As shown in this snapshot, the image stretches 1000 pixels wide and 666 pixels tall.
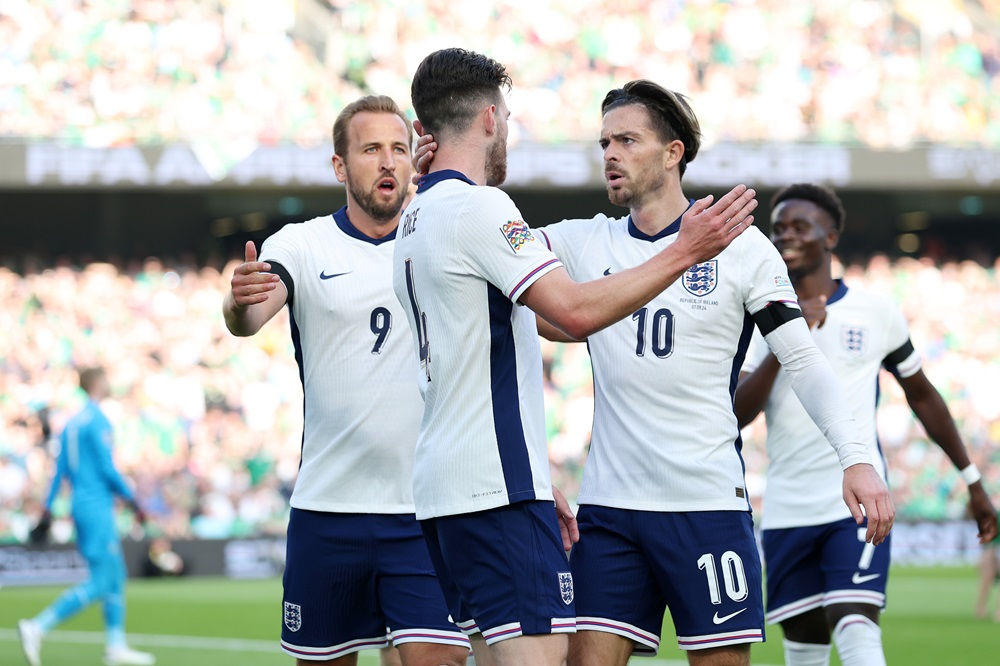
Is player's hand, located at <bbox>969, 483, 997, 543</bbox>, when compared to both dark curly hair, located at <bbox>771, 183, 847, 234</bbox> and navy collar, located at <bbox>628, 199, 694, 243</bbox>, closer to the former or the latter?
dark curly hair, located at <bbox>771, 183, 847, 234</bbox>

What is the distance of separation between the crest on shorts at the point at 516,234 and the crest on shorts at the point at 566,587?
0.93 m

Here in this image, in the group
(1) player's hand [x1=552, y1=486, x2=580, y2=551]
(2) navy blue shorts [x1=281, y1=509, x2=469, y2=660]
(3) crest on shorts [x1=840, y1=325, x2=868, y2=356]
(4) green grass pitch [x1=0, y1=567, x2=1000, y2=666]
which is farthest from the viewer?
(4) green grass pitch [x1=0, y1=567, x2=1000, y2=666]

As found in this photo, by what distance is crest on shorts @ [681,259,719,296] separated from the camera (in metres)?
4.64

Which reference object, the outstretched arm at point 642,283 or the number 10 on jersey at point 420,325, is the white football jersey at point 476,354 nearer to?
the number 10 on jersey at point 420,325

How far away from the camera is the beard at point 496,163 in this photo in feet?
13.4

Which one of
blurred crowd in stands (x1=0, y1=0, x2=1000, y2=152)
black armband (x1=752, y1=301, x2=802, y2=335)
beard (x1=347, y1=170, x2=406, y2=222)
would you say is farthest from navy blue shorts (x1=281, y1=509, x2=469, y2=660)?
blurred crowd in stands (x1=0, y1=0, x2=1000, y2=152)

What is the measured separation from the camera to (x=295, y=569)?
16.8 ft

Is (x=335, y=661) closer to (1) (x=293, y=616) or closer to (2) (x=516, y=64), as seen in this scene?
(1) (x=293, y=616)

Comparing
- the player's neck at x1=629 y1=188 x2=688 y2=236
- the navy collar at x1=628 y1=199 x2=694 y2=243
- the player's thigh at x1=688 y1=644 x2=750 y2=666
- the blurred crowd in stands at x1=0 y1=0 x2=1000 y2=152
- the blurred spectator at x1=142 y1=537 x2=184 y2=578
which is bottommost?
the blurred spectator at x1=142 y1=537 x2=184 y2=578

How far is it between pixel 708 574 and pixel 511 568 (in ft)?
3.28

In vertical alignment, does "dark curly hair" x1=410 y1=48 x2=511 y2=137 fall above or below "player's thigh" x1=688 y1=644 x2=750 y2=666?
above

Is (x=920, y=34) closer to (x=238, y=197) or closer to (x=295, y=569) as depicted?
(x=238, y=197)

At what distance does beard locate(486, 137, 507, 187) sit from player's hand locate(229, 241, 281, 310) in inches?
31.7

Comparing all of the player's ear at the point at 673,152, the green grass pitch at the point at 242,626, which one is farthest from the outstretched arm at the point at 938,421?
the green grass pitch at the point at 242,626
